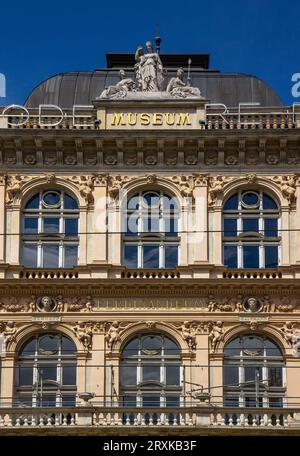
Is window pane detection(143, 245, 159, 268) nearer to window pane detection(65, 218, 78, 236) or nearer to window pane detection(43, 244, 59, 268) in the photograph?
window pane detection(65, 218, 78, 236)

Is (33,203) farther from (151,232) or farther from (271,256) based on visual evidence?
(271,256)

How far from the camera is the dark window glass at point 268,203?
53.1 m

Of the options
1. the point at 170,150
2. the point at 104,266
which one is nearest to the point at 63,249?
the point at 104,266

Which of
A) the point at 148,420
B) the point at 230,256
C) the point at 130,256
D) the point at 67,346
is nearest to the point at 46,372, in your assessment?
the point at 67,346

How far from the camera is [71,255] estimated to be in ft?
172

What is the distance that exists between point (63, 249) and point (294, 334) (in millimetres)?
8724

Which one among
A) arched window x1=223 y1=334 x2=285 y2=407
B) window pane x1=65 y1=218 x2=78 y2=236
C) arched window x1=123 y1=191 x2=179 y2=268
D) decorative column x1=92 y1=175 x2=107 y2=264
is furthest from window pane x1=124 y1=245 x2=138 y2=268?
arched window x1=223 y1=334 x2=285 y2=407

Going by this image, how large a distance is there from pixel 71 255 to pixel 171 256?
3.56 m

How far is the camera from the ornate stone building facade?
50.9 meters

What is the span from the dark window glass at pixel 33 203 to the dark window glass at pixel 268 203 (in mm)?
8142

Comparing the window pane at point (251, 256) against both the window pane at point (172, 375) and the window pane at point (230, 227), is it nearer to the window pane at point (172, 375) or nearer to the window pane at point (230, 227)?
the window pane at point (230, 227)

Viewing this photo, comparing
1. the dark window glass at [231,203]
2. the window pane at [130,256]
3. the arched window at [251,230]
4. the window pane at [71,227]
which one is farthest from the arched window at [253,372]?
the window pane at [71,227]

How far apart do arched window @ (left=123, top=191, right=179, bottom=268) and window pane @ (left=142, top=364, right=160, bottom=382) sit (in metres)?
3.65

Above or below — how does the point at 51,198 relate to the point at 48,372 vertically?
above
